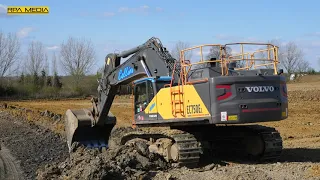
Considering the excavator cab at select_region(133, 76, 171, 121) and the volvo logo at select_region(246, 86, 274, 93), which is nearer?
the volvo logo at select_region(246, 86, 274, 93)

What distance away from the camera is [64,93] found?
51156 mm

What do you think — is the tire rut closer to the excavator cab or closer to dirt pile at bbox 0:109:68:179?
dirt pile at bbox 0:109:68:179

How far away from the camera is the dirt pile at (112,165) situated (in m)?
8.88

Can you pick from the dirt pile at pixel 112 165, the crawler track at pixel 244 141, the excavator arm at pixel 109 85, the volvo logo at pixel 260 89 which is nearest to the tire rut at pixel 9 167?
the dirt pile at pixel 112 165

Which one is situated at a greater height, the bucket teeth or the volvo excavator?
the volvo excavator

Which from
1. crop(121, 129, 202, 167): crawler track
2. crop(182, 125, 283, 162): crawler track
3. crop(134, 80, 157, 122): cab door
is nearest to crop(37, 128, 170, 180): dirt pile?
crop(121, 129, 202, 167): crawler track

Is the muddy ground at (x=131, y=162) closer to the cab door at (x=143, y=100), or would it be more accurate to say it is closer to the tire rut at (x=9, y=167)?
the tire rut at (x=9, y=167)

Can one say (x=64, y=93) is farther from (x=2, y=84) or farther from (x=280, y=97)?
(x=280, y=97)

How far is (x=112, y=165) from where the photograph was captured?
9305mm

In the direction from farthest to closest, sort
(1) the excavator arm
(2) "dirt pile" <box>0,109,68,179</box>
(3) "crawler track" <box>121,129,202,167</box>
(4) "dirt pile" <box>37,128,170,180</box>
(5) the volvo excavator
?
(2) "dirt pile" <box>0,109,68,179</box>
(1) the excavator arm
(3) "crawler track" <box>121,129,202,167</box>
(5) the volvo excavator
(4) "dirt pile" <box>37,128,170,180</box>

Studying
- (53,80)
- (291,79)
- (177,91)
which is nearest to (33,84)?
(53,80)

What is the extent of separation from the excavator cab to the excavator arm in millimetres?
219

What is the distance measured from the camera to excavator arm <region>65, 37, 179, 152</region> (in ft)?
37.3

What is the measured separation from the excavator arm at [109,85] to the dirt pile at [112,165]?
1879 mm
